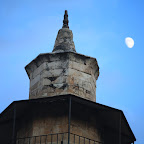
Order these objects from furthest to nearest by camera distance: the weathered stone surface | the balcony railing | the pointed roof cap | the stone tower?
the pointed roof cap → the weathered stone surface → the stone tower → the balcony railing

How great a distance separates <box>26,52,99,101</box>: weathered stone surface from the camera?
753 inches

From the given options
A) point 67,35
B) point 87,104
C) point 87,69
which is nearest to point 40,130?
point 87,104

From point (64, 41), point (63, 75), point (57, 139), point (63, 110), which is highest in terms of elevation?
point (64, 41)

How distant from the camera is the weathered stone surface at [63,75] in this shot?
62.7 feet

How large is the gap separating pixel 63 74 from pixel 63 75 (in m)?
0.05

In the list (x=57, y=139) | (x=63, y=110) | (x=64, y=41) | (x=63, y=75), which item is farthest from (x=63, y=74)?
(x=57, y=139)

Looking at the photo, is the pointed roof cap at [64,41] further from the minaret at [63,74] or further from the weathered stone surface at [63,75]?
the weathered stone surface at [63,75]

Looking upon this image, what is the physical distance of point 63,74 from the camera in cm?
1936

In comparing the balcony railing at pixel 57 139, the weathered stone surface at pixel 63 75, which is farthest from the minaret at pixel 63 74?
the balcony railing at pixel 57 139

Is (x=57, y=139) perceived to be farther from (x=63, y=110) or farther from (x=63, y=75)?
(x=63, y=75)

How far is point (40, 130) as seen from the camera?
18188 millimetres

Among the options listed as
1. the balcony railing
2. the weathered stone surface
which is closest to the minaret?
the weathered stone surface

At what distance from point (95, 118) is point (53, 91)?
5.63 feet

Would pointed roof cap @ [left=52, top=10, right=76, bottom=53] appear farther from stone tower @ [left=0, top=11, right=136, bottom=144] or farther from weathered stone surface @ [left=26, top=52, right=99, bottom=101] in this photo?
weathered stone surface @ [left=26, top=52, right=99, bottom=101]
